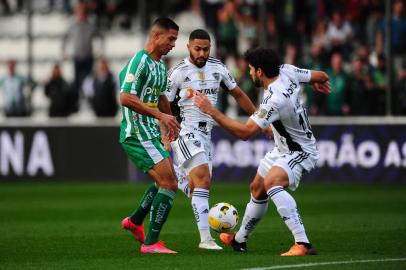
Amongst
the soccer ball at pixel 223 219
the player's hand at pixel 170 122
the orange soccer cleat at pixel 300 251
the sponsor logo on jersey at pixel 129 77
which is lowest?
the orange soccer cleat at pixel 300 251

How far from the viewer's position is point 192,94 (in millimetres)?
11211

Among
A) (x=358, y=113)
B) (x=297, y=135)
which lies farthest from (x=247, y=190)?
(x=297, y=135)

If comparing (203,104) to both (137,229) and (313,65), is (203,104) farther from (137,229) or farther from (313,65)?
(313,65)

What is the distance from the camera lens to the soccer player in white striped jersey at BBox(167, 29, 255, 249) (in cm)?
1127

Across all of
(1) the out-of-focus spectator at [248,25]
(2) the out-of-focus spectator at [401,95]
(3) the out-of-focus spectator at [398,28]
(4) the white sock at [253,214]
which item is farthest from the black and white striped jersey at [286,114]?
(1) the out-of-focus spectator at [248,25]

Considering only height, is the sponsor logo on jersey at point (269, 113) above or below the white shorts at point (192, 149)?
above

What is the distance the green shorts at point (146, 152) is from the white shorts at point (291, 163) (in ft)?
3.52

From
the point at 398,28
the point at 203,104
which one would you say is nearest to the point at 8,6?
the point at 398,28

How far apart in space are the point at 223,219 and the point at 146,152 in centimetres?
120

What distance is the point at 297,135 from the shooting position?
33.7 ft

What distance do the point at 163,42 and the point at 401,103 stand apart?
442 inches

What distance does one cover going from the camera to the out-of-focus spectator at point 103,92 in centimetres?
2223

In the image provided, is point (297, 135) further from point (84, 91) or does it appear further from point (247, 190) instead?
point (84, 91)

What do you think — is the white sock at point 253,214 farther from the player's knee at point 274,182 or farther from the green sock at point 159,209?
the green sock at point 159,209
